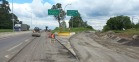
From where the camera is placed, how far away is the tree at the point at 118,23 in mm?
71000

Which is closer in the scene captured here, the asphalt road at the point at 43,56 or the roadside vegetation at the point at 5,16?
the asphalt road at the point at 43,56

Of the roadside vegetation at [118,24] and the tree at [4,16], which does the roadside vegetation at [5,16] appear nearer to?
the tree at [4,16]

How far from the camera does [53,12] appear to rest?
34.1 m

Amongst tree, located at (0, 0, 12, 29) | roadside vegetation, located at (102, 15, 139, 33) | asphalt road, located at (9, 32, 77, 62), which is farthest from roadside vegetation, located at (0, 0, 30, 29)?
asphalt road, located at (9, 32, 77, 62)

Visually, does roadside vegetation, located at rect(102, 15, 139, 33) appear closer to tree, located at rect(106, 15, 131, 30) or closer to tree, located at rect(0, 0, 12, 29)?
tree, located at rect(106, 15, 131, 30)

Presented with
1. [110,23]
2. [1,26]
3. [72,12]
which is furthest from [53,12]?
[1,26]

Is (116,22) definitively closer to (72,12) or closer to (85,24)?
(72,12)

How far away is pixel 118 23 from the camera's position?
7206 centimetres

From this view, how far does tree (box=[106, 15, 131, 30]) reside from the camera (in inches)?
2795

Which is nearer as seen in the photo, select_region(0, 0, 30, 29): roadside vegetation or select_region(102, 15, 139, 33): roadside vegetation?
select_region(102, 15, 139, 33): roadside vegetation

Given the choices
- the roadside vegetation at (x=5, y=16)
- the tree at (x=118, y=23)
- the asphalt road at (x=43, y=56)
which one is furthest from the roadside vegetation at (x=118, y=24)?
the roadside vegetation at (x=5, y=16)

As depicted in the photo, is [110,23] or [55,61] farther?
[110,23]

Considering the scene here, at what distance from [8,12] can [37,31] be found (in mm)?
78276

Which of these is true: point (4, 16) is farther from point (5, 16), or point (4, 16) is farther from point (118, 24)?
point (118, 24)
